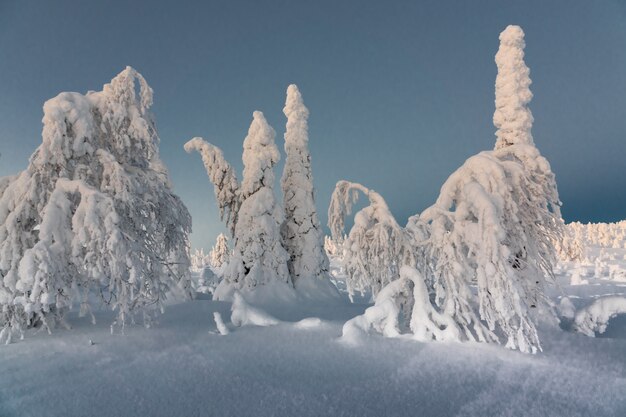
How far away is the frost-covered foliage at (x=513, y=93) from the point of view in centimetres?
1194

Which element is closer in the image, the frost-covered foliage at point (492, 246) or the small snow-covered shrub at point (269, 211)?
the frost-covered foliage at point (492, 246)

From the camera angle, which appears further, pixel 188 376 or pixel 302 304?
pixel 302 304

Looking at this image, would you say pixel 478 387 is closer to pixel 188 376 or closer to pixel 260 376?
pixel 260 376

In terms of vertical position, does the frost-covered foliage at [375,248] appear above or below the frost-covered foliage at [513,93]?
below

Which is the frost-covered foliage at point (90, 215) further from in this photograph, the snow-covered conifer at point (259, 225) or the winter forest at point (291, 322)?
the snow-covered conifer at point (259, 225)

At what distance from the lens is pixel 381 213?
32.7 ft

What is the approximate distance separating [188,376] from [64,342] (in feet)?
10.8

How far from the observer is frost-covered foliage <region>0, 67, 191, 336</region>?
6.89 metres

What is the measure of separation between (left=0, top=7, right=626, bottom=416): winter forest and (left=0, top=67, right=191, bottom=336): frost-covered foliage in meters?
0.04

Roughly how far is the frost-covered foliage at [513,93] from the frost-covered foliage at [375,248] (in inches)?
210

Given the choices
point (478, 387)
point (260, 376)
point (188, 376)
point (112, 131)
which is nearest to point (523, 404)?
point (478, 387)

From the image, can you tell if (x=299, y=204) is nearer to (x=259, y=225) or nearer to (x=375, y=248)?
(x=259, y=225)

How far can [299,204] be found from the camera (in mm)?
20922

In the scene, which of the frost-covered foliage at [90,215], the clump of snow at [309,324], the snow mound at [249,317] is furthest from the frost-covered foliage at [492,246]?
the frost-covered foliage at [90,215]
